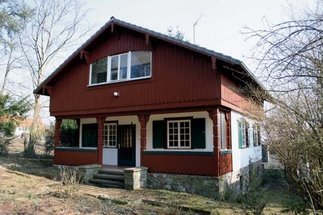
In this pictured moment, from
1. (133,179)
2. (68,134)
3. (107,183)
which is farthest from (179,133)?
(68,134)

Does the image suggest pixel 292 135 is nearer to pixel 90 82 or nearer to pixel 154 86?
pixel 154 86

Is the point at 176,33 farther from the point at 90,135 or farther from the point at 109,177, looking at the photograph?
the point at 109,177

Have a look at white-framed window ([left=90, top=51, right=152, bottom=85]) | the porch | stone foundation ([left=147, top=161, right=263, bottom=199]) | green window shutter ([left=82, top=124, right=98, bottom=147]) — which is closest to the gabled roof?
white-framed window ([left=90, top=51, right=152, bottom=85])

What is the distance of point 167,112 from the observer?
45.3 ft

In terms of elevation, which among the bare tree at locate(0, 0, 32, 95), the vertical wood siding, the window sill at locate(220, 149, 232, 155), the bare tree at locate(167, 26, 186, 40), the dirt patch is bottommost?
the dirt patch

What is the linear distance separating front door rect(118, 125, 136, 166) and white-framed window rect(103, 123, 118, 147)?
0.37m

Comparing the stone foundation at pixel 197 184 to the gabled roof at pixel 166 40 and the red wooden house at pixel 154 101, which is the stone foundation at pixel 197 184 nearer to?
the red wooden house at pixel 154 101

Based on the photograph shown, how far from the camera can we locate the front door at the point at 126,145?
54.4 ft

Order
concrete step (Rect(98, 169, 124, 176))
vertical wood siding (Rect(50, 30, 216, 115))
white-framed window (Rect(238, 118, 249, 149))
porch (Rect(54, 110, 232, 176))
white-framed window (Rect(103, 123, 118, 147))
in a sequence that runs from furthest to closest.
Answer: white-framed window (Rect(103, 123, 118, 147)) < white-framed window (Rect(238, 118, 249, 149)) < concrete step (Rect(98, 169, 124, 176)) < vertical wood siding (Rect(50, 30, 216, 115)) < porch (Rect(54, 110, 232, 176))

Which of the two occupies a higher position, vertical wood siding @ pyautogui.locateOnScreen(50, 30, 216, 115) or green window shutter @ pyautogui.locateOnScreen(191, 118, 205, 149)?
vertical wood siding @ pyautogui.locateOnScreen(50, 30, 216, 115)

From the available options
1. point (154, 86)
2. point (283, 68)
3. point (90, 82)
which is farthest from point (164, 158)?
point (283, 68)

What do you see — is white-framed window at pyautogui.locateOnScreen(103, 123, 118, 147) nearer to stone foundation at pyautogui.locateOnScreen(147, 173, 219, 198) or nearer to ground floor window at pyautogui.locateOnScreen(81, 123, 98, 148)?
ground floor window at pyautogui.locateOnScreen(81, 123, 98, 148)

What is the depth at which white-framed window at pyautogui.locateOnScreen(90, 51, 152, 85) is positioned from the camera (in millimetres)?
14664

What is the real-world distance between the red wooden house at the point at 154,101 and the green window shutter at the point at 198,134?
0.04 m
